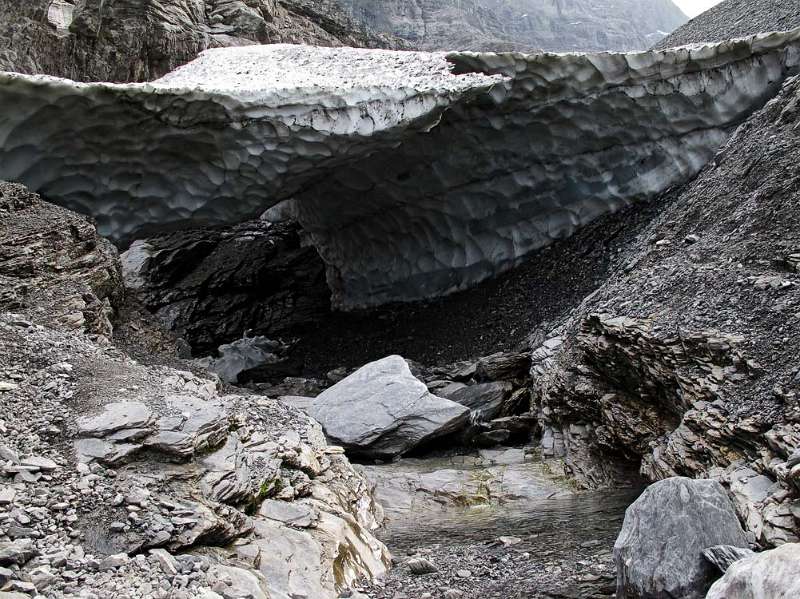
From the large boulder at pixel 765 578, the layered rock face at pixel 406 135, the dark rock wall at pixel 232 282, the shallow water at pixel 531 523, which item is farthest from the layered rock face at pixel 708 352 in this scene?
the dark rock wall at pixel 232 282

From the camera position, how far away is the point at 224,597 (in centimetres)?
381

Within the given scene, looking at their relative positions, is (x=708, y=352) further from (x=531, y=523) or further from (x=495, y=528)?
(x=495, y=528)

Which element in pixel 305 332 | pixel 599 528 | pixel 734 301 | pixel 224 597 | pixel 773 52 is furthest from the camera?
pixel 305 332

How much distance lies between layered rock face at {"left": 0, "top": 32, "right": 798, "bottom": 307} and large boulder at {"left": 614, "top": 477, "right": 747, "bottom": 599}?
7.76m

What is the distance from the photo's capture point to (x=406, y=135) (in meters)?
11.5

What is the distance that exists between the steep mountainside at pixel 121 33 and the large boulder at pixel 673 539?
15.5 metres

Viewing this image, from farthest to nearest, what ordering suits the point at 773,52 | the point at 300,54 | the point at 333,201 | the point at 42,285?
the point at 333,201 → the point at 300,54 → the point at 773,52 → the point at 42,285

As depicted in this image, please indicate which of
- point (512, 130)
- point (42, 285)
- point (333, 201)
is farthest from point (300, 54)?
point (42, 285)

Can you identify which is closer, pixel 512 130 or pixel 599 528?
pixel 599 528

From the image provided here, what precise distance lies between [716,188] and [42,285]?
29.4 feet

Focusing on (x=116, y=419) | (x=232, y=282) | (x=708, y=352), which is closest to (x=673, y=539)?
(x=708, y=352)

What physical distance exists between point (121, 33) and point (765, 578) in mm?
18924

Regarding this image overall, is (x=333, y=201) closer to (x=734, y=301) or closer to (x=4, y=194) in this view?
(x=4, y=194)

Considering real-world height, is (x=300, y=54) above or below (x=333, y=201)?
above
